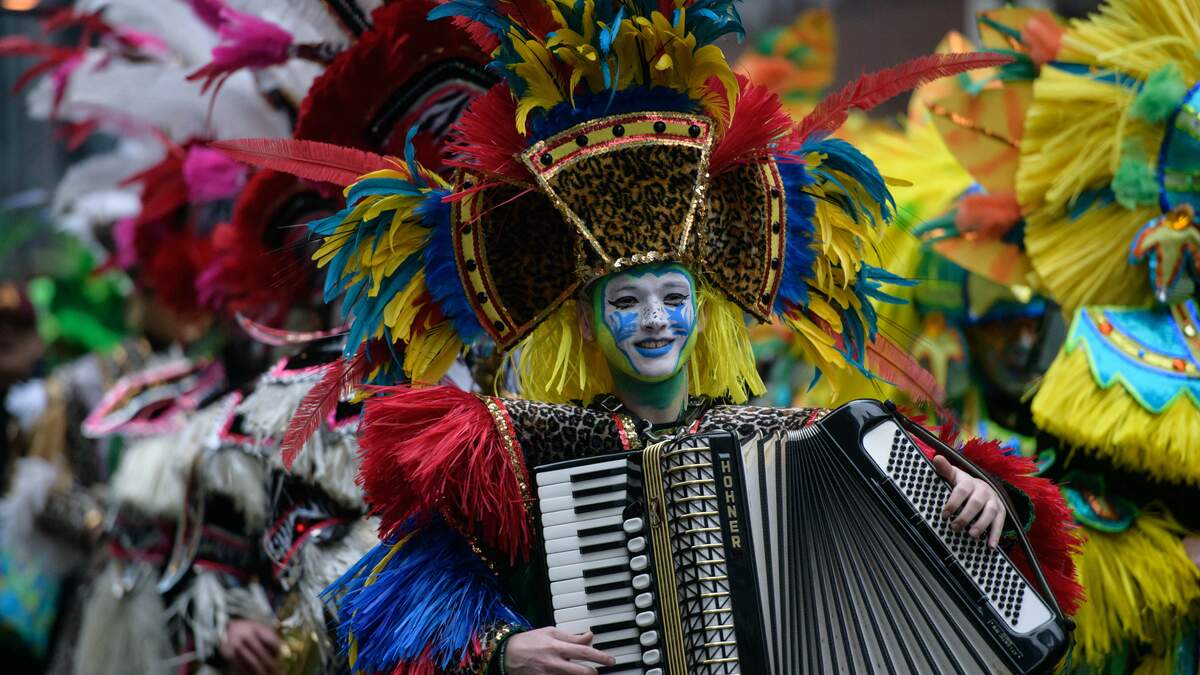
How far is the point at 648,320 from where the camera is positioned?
119 inches

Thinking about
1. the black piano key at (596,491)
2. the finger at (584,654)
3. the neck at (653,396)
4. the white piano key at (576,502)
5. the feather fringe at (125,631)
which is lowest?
the feather fringe at (125,631)

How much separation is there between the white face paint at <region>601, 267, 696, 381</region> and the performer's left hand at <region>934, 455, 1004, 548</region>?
2.14 ft

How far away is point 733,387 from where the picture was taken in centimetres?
328

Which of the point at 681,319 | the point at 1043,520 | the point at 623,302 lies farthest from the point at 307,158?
the point at 1043,520

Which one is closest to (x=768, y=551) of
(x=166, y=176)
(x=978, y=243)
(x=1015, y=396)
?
(x=978, y=243)

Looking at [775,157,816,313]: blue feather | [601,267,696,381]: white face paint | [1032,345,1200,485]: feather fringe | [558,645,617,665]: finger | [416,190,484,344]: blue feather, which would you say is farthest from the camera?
[1032,345,1200,485]: feather fringe

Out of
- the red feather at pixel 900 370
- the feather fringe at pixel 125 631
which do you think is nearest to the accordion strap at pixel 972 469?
the red feather at pixel 900 370

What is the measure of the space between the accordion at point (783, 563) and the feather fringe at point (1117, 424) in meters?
1.07

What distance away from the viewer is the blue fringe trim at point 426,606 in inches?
114

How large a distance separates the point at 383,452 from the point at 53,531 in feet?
15.4

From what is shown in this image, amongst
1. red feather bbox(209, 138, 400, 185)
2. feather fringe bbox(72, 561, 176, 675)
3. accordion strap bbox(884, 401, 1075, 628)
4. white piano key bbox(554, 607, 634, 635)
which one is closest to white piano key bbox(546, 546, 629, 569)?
white piano key bbox(554, 607, 634, 635)

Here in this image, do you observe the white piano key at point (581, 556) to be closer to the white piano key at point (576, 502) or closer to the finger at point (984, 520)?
the white piano key at point (576, 502)

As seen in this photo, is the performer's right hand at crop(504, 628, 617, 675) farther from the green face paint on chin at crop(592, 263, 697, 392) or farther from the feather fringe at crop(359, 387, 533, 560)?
the green face paint on chin at crop(592, 263, 697, 392)

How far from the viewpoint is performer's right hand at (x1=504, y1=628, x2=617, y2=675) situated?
108 inches
